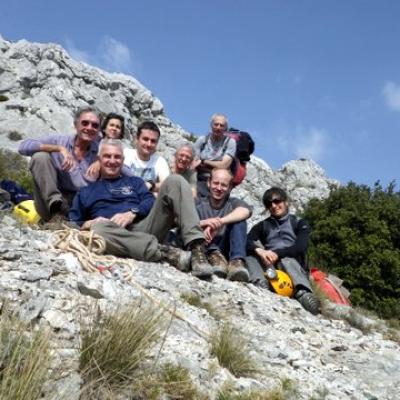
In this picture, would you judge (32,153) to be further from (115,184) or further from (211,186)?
(211,186)

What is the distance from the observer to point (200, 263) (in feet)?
19.9

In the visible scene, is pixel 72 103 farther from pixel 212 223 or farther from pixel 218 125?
pixel 212 223

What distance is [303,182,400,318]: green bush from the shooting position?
13773mm

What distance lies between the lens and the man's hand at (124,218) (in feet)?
20.2

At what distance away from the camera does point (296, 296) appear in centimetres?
700

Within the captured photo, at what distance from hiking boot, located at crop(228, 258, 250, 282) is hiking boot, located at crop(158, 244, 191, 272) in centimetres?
60

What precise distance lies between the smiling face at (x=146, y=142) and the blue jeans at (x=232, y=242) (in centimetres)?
170

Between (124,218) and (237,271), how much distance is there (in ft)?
5.05

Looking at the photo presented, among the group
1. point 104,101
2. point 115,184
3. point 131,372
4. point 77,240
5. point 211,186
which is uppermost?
point 104,101

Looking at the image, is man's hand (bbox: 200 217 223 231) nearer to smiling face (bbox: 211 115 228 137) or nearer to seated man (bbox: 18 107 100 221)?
seated man (bbox: 18 107 100 221)

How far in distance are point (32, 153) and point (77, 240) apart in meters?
2.07

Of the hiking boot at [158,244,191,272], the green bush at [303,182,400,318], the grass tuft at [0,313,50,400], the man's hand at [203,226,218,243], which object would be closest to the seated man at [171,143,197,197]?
the man's hand at [203,226,218,243]

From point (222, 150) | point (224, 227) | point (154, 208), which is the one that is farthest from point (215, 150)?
point (154, 208)

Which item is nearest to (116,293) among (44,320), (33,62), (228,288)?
(44,320)
